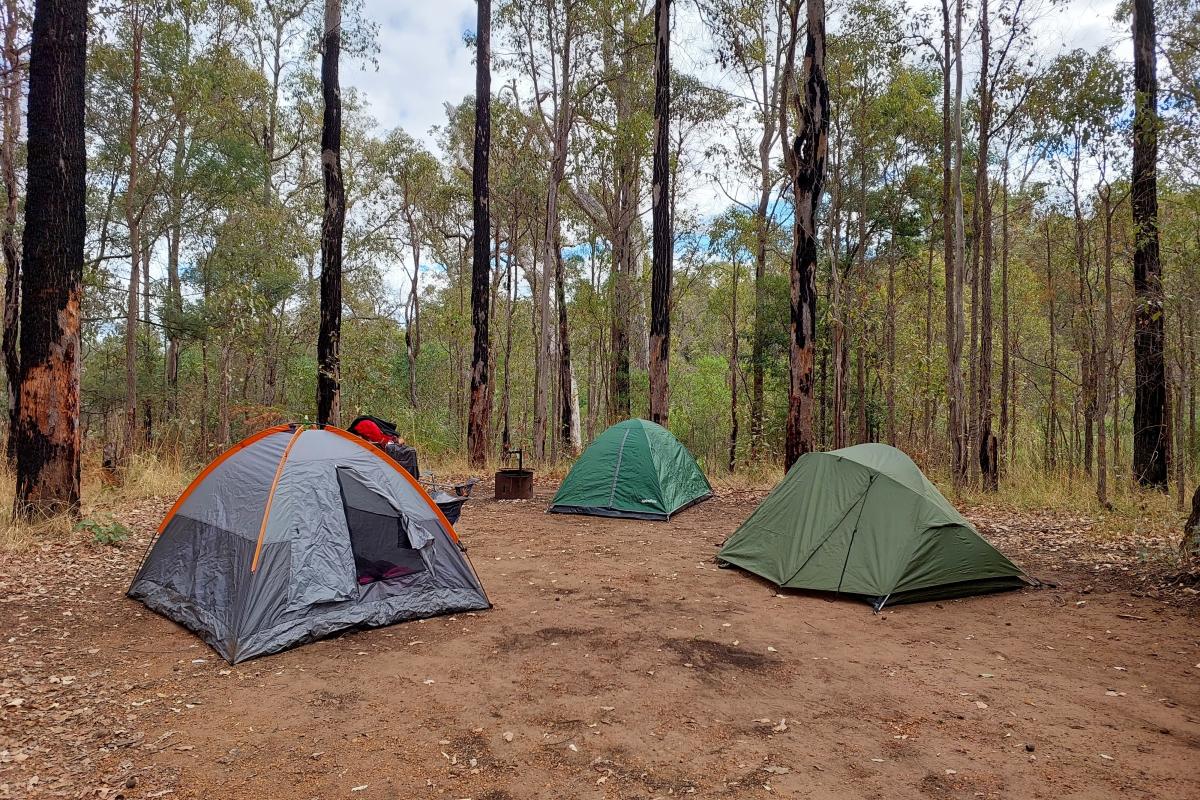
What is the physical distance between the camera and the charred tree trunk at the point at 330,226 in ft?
33.9

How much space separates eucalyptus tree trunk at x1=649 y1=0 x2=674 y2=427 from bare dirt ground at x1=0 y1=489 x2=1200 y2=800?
237 inches

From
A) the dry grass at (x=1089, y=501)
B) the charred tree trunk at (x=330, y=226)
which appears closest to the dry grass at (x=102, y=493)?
the charred tree trunk at (x=330, y=226)

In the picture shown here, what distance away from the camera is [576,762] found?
2891 millimetres

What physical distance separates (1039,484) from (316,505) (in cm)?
1061

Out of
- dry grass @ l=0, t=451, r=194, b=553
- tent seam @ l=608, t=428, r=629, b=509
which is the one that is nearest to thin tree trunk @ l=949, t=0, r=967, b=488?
tent seam @ l=608, t=428, r=629, b=509

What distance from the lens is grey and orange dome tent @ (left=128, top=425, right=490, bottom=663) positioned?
4129 millimetres

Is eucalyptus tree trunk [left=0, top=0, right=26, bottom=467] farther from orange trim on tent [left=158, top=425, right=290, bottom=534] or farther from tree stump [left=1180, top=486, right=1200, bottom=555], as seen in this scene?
tree stump [left=1180, top=486, right=1200, bottom=555]

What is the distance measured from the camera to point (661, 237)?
11594mm

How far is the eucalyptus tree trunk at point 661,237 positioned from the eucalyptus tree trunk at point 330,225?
5.23m

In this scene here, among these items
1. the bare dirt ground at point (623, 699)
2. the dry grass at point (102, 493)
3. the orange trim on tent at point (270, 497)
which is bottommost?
the bare dirt ground at point (623, 699)

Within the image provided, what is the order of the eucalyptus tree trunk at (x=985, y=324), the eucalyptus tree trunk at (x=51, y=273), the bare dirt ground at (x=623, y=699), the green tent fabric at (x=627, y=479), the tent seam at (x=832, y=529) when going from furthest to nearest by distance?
1. the eucalyptus tree trunk at (x=985, y=324)
2. the green tent fabric at (x=627, y=479)
3. the eucalyptus tree trunk at (x=51, y=273)
4. the tent seam at (x=832, y=529)
5. the bare dirt ground at (x=623, y=699)

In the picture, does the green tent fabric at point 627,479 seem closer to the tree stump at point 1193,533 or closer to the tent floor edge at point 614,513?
the tent floor edge at point 614,513

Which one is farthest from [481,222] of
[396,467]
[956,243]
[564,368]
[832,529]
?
[832,529]

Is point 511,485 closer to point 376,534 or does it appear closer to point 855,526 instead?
point 376,534
